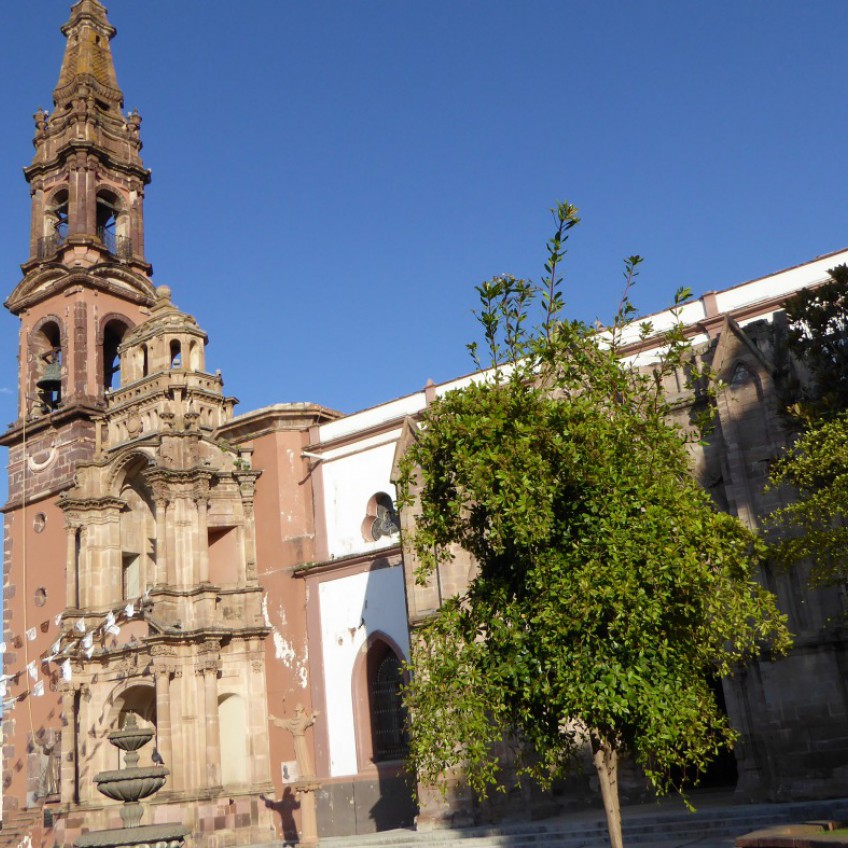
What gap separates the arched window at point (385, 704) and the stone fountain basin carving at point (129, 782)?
10795mm

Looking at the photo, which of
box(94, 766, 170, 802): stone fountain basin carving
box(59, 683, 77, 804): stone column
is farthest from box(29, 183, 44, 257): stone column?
box(94, 766, 170, 802): stone fountain basin carving

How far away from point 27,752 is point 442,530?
945 inches

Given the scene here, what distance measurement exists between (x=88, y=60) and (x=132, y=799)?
3185cm

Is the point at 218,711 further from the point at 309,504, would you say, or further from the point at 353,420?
the point at 353,420

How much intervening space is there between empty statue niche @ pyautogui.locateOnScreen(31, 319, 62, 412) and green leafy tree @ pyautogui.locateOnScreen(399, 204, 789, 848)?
25403 millimetres

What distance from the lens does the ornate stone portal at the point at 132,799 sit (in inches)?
663

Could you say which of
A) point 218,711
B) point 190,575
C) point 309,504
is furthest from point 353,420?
point 218,711

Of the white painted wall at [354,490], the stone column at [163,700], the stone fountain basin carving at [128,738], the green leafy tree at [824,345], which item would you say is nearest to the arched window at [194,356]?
the white painted wall at [354,490]

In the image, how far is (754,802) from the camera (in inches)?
802

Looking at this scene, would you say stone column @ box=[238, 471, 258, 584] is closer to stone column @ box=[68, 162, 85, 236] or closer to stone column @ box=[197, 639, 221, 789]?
stone column @ box=[197, 639, 221, 789]

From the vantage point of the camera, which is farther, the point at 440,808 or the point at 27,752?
the point at 27,752

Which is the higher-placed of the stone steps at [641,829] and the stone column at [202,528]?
the stone column at [202,528]

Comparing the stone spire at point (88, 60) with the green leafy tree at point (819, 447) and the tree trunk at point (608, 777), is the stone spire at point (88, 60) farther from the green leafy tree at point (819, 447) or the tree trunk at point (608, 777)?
the tree trunk at point (608, 777)

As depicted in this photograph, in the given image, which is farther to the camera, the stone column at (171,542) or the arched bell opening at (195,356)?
the arched bell opening at (195,356)
